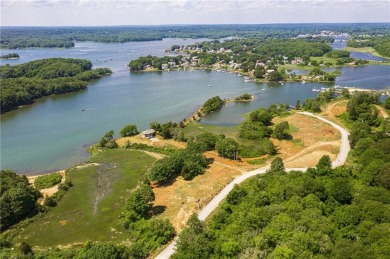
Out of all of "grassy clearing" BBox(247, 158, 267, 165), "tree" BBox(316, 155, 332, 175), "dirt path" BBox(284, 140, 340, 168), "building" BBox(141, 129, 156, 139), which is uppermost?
"tree" BBox(316, 155, 332, 175)

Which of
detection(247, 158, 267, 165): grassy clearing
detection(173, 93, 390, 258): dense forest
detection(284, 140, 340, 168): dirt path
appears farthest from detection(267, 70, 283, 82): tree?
detection(173, 93, 390, 258): dense forest

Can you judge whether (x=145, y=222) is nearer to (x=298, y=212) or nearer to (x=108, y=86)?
(x=298, y=212)

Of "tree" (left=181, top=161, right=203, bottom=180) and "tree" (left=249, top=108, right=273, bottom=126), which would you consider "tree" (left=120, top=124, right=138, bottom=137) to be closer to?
"tree" (left=181, top=161, right=203, bottom=180)

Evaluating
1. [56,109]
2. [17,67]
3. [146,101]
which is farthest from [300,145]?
[17,67]

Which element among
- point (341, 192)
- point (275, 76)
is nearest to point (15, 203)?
point (341, 192)

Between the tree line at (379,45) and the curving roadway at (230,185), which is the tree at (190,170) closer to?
the curving roadway at (230,185)

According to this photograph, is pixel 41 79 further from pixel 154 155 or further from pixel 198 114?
pixel 154 155
